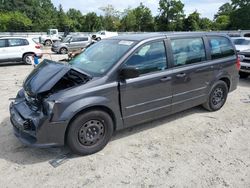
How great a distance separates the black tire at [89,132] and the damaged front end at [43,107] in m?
0.17

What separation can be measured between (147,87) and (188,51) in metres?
1.25

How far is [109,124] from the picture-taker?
13.4 ft

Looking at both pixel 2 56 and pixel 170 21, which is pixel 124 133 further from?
pixel 170 21

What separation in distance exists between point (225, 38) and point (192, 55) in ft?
4.03

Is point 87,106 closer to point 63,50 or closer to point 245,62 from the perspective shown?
point 245,62

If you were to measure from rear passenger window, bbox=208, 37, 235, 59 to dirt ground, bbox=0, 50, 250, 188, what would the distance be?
1.40 meters

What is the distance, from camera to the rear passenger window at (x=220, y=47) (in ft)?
17.7

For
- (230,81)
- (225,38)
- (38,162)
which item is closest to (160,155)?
(38,162)

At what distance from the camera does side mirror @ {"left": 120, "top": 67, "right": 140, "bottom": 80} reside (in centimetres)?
395

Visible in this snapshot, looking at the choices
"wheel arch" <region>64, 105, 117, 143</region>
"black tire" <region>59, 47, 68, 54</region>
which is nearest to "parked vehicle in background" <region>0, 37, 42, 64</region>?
"black tire" <region>59, 47, 68, 54</region>

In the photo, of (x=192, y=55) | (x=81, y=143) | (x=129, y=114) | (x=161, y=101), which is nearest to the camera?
(x=81, y=143)

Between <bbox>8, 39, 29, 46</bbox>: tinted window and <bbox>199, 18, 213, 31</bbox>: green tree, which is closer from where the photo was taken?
<bbox>8, 39, 29, 46</bbox>: tinted window

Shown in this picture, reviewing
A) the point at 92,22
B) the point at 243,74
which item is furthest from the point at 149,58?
the point at 92,22

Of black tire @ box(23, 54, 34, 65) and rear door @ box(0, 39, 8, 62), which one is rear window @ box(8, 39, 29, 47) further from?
black tire @ box(23, 54, 34, 65)
